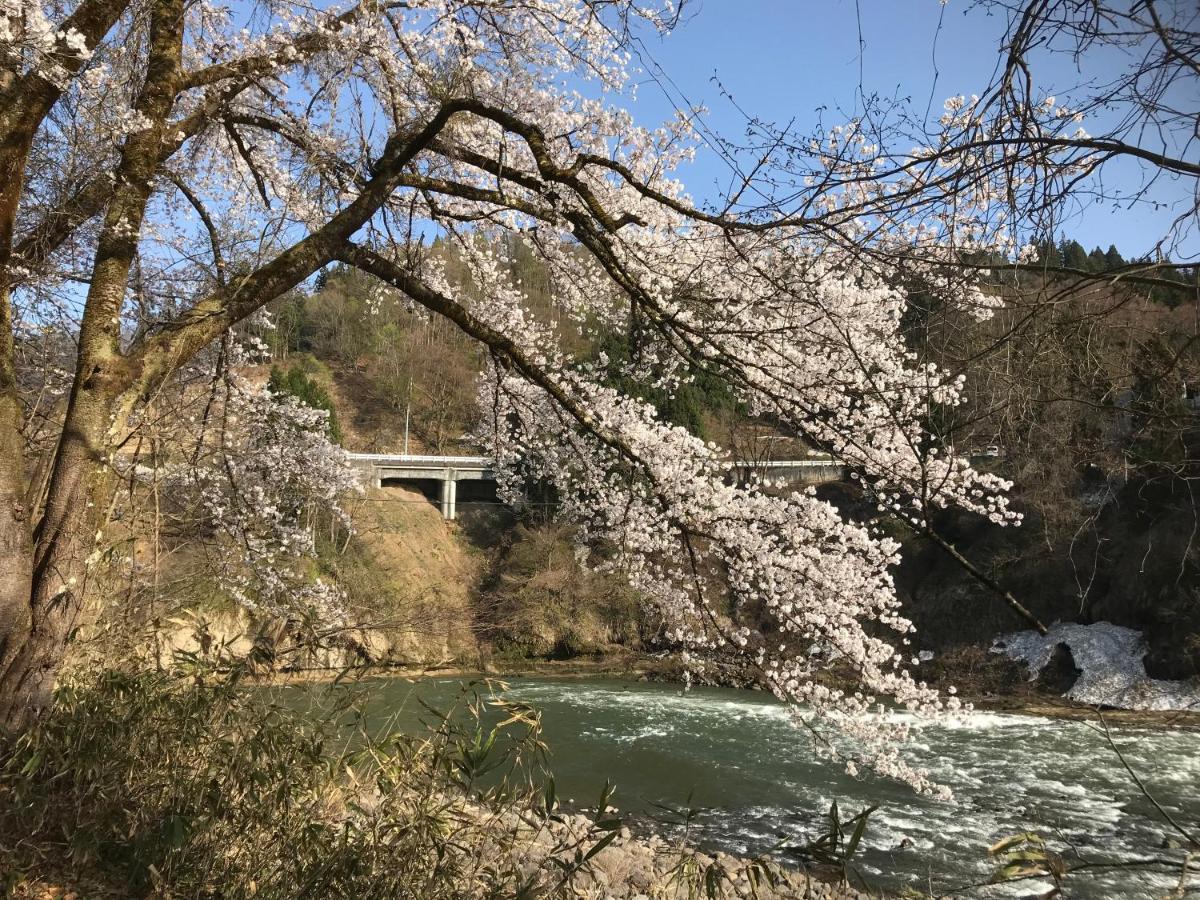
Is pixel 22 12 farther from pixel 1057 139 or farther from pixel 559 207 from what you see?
pixel 1057 139

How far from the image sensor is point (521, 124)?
3.67 m

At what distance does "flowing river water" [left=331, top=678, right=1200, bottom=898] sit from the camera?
706cm

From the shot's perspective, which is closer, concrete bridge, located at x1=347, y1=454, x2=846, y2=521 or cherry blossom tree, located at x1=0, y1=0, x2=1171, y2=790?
cherry blossom tree, located at x1=0, y1=0, x2=1171, y2=790

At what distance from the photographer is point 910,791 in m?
9.09

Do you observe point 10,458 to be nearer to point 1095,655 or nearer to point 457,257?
point 457,257

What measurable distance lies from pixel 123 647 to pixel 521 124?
3016 millimetres

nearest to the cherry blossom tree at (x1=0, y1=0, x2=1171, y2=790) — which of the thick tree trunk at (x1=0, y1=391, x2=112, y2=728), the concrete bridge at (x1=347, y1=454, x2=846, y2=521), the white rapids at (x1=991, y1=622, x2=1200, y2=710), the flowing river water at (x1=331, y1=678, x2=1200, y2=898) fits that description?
the thick tree trunk at (x1=0, y1=391, x2=112, y2=728)

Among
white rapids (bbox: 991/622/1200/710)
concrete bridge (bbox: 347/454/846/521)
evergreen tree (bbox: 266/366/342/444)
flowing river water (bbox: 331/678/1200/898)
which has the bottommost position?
flowing river water (bbox: 331/678/1200/898)

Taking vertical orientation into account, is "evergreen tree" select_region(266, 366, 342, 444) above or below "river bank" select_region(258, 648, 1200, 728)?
above

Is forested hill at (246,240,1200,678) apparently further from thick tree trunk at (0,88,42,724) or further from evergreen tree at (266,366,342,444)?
thick tree trunk at (0,88,42,724)

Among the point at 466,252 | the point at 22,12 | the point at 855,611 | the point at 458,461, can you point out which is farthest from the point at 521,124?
the point at 458,461

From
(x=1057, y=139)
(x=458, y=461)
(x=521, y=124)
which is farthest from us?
(x=458, y=461)

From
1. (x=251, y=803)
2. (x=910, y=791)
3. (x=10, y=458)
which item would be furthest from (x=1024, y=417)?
(x=910, y=791)

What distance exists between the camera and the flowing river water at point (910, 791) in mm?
7062
